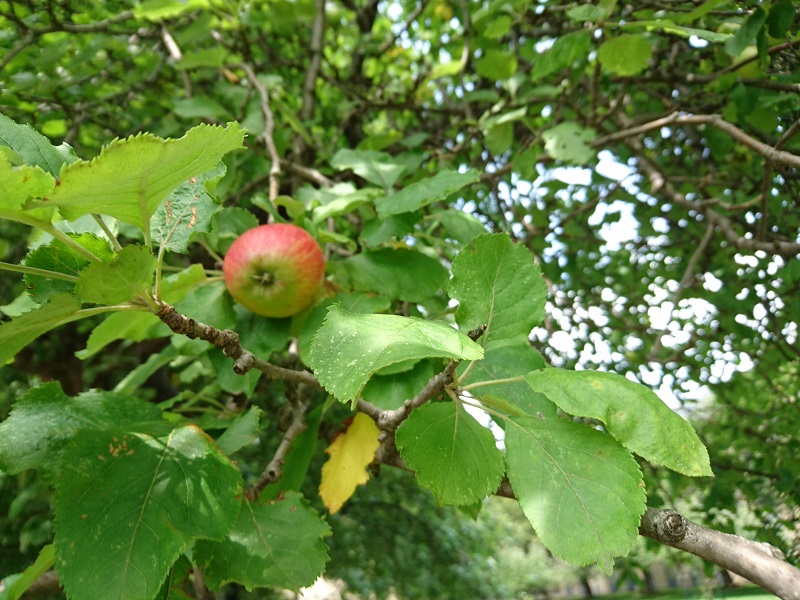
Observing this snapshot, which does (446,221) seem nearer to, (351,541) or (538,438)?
(538,438)

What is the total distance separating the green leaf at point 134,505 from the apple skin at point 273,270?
41 centimetres

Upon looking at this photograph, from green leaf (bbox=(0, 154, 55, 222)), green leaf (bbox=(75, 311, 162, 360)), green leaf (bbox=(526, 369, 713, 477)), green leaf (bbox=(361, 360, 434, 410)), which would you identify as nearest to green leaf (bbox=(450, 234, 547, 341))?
green leaf (bbox=(526, 369, 713, 477))

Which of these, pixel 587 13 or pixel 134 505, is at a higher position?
pixel 587 13

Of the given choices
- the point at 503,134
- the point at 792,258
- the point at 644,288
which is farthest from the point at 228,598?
the point at 792,258

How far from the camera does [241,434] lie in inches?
52.7

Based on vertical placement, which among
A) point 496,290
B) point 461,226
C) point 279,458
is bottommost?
point 279,458

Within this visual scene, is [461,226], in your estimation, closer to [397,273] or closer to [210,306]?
[397,273]

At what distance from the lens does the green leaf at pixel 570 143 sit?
2211mm

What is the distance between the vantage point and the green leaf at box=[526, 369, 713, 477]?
926 millimetres

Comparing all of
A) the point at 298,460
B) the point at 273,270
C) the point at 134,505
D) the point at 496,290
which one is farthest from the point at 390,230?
the point at 134,505

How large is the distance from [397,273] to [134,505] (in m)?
0.84

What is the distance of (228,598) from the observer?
17.4ft

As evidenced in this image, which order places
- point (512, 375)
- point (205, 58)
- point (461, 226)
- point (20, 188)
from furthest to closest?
1. point (205, 58)
2. point (461, 226)
3. point (512, 375)
4. point (20, 188)

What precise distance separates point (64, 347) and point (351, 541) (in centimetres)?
310
